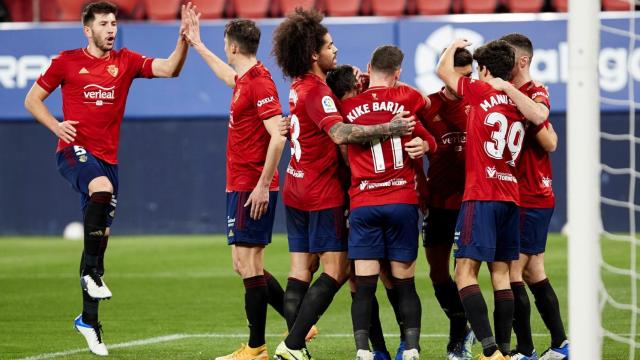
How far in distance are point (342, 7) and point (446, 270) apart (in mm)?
12355

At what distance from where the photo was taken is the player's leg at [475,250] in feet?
20.6

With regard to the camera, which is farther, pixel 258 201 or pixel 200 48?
pixel 200 48

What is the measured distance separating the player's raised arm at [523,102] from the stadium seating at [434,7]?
12737 mm

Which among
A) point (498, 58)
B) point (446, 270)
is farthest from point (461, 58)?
point (446, 270)

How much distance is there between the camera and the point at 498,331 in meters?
6.45

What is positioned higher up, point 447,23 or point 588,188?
point 447,23

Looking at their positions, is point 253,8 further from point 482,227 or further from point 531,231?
point 482,227

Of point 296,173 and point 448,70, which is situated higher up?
point 448,70

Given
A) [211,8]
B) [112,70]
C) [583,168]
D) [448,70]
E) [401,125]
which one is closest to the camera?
[583,168]

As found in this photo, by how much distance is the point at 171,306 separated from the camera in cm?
1034

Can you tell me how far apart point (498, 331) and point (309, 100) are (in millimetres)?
1731

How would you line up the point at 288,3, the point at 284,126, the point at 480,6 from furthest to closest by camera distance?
the point at 288,3 → the point at 480,6 → the point at 284,126

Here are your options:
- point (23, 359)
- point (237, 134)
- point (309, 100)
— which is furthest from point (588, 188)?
point (23, 359)

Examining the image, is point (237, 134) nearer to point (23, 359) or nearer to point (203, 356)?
point (203, 356)
